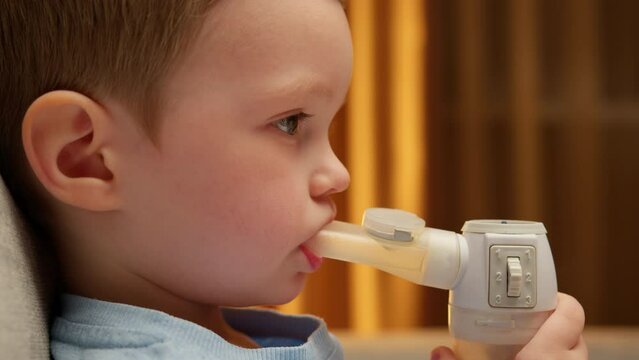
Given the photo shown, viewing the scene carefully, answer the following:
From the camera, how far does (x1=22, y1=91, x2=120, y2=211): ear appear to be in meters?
0.63

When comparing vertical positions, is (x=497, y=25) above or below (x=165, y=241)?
above

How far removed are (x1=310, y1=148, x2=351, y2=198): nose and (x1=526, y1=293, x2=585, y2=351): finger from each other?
22 cm

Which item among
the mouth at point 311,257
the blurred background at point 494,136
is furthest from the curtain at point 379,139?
the mouth at point 311,257

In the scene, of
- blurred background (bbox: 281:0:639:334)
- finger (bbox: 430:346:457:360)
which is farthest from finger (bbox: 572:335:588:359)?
blurred background (bbox: 281:0:639:334)

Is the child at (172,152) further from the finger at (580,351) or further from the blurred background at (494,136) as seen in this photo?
the blurred background at (494,136)

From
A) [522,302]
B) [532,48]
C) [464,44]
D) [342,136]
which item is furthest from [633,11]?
[522,302]

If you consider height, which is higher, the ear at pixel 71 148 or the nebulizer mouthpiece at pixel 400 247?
the ear at pixel 71 148

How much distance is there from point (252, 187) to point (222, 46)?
0.40ft

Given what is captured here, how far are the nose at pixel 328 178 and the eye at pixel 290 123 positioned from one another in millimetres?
42

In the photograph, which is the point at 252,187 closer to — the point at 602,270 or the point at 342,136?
the point at 342,136

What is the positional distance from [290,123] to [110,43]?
0.17 metres

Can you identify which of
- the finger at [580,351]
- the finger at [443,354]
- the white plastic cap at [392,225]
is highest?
the white plastic cap at [392,225]

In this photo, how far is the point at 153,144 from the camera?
64 centimetres

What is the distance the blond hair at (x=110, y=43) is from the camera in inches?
24.6
